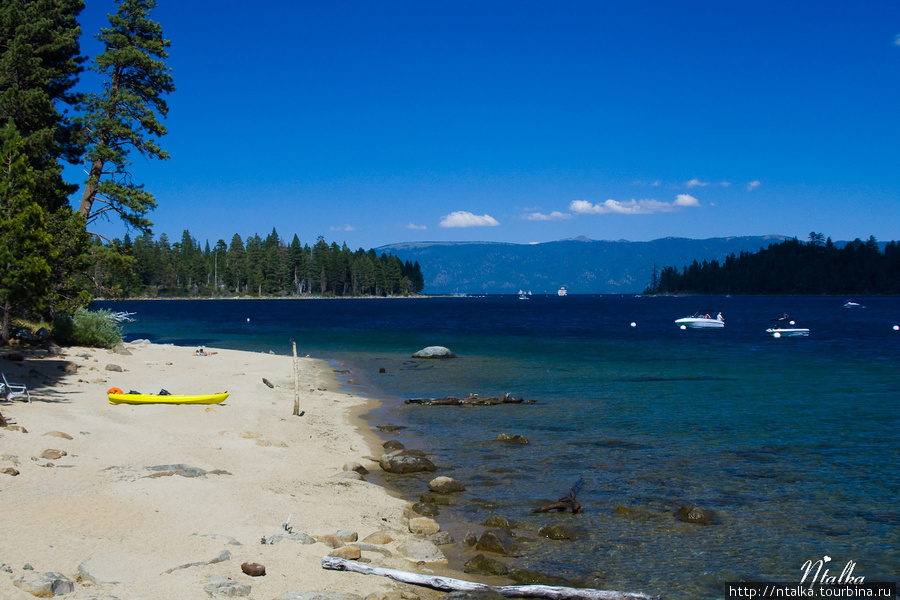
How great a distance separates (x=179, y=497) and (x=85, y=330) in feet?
86.5

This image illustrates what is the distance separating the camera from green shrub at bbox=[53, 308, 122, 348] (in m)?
32.8

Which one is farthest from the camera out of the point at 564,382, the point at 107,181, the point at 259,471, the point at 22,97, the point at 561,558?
the point at 564,382

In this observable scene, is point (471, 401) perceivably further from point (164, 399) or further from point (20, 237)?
point (20, 237)

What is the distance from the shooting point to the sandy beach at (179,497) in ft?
27.8

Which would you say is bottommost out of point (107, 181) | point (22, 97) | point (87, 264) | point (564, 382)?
point (564, 382)

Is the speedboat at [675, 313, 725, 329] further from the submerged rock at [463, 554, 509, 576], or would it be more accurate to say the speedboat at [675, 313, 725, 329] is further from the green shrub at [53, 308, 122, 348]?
the submerged rock at [463, 554, 509, 576]

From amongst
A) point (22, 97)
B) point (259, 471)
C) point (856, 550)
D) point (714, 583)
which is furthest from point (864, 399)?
point (22, 97)

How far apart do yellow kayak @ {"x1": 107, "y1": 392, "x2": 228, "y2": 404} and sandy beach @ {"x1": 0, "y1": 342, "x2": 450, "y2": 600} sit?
10.2 inches

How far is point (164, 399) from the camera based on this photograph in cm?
2123

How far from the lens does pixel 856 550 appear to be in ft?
36.2

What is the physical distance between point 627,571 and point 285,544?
567 centimetres

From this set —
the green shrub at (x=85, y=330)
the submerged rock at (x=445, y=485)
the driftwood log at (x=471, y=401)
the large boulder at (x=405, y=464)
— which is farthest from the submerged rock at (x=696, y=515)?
the green shrub at (x=85, y=330)

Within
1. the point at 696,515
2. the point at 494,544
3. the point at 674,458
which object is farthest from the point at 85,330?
the point at 696,515

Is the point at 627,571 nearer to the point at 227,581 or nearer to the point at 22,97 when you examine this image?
the point at 227,581
